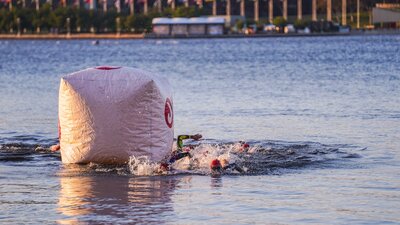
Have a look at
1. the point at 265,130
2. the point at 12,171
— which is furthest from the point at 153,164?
the point at 265,130

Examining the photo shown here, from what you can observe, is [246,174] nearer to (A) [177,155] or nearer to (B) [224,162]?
(B) [224,162]

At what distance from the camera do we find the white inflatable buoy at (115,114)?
22.2 meters

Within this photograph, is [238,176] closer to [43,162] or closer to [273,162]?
[273,162]

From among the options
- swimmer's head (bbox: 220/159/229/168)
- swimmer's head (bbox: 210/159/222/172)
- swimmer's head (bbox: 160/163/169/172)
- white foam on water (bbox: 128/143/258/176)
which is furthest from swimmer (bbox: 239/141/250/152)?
swimmer's head (bbox: 160/163/169/172)

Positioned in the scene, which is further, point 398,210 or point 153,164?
point 153,164

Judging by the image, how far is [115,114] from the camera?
73.0 ft

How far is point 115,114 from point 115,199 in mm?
2978

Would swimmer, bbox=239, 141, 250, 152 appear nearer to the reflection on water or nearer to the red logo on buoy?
the red logo on buoy

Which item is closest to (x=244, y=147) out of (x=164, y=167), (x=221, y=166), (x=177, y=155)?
(x=177, y=155)

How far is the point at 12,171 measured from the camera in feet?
77.6

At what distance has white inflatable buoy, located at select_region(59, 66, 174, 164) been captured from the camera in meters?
22.2

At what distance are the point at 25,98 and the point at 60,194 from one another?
2913 centimetres

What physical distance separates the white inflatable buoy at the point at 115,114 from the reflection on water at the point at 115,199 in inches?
27.6

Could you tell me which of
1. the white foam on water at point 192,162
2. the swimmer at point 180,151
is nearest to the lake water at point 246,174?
the white foam on water at point 192,162
